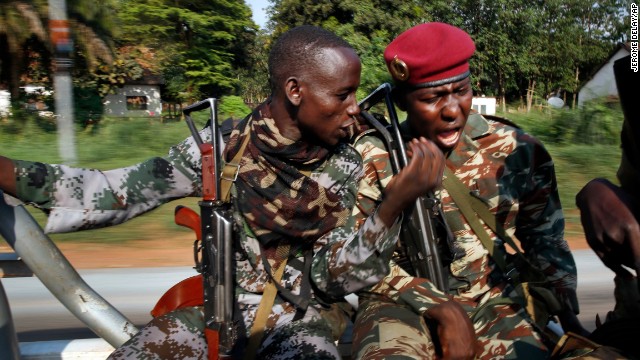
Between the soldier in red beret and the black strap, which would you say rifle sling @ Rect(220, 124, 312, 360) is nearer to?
the black strap

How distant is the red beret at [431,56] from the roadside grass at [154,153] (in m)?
4.62

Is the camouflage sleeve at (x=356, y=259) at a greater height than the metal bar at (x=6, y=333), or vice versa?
the camouflage sleeve at (x=356, y=259)

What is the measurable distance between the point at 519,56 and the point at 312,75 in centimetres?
3604

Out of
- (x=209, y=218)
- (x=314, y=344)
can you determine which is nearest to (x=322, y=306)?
(x=314, y=344)

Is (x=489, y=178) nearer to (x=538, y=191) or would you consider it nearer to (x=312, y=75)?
(x=538, y=191)

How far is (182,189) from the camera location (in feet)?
7.63

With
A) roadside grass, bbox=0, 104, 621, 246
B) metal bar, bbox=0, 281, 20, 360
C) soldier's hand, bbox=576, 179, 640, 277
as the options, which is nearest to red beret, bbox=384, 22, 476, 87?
soldier's hand, bbox=576, 179, 640, 277

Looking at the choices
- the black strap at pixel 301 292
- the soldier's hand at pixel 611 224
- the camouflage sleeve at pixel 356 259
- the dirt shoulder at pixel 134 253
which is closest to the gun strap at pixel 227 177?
the black strap at pixel 301 292

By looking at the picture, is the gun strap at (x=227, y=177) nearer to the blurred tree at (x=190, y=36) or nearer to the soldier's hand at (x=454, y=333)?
the soldier's hand at (x=454, y=333)

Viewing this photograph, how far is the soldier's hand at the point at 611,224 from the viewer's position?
162cm

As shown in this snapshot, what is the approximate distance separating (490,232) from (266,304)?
35.1 inches

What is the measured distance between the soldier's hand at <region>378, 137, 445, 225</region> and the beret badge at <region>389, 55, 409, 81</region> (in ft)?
1.93

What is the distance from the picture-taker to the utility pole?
7902mm

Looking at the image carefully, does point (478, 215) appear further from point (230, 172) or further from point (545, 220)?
point (230, 172)
